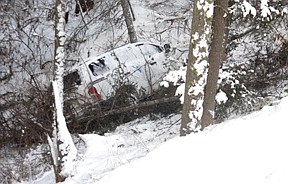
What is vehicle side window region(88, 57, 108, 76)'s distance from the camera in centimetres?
1373

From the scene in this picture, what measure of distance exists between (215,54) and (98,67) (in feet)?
18.7

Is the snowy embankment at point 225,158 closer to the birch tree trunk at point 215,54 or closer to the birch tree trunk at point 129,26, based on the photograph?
the birch tree trunk at point 215,54

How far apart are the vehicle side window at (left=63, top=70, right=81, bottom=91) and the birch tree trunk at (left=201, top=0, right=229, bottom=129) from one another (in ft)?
18.3

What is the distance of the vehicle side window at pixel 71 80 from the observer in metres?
13.7

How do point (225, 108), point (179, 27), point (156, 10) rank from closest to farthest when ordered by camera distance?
point (225, 108) → point (179, 27) → point (156, 10)

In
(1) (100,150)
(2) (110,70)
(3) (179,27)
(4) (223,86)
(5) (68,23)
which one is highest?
(5) (68,23)

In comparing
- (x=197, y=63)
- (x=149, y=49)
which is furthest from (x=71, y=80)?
(x=197, y=63)

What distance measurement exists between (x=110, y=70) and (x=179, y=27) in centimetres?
417

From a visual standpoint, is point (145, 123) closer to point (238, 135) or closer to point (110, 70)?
point (110, 70)

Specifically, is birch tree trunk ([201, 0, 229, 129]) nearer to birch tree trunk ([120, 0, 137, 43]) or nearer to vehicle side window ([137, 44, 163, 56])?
Answer: vehicle side window ([137, 44, 163, 56])

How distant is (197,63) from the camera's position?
8016 millimetres

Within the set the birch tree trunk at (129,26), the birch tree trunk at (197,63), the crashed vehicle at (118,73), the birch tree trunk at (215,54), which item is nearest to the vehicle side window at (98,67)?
the crashed vehicle at (118,73)

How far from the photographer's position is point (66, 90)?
13.6 meters

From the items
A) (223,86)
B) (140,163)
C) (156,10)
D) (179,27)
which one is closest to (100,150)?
(223,86)
